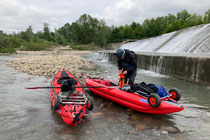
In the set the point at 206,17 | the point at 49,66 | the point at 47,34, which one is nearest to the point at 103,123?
the point at 49,66

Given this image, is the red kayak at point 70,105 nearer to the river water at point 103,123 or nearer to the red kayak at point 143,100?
the river water at point 103,123

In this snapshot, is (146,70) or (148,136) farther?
(146,70)

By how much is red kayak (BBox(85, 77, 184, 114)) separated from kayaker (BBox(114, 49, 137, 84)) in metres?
0.52

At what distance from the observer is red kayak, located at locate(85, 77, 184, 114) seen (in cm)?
392

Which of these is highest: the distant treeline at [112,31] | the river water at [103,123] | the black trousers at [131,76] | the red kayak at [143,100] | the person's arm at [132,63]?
the distant treeline at [112,31]

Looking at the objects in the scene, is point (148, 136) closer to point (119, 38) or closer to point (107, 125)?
point (107, 125)

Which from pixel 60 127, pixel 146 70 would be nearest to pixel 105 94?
pixel 60 127

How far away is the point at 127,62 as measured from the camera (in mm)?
5320

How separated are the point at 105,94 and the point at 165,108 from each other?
7.14 feet

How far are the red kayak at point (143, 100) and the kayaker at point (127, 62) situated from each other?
522mm

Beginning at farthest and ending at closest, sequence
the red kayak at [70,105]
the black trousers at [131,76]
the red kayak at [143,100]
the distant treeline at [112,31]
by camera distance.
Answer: the distant treeline at [112,31], the black trousers at [131,76], the red kayak at [143,100], the red kayak at [70,105]

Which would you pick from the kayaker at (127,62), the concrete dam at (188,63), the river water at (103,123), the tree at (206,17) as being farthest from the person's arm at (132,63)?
the tree at (206,17)

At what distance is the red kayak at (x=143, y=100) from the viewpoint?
12.9 feet

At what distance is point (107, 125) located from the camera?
3984mm
